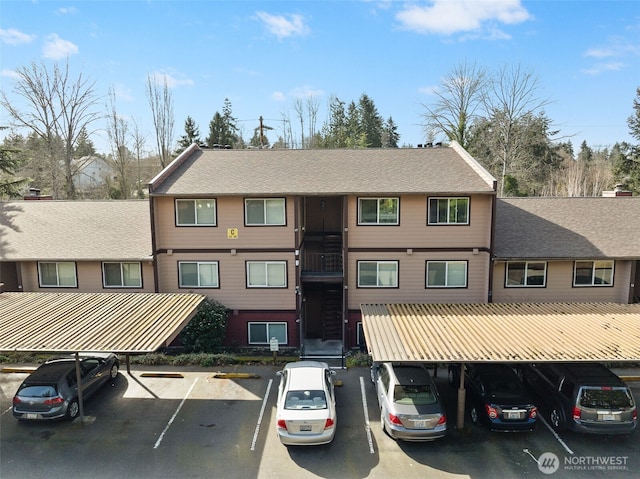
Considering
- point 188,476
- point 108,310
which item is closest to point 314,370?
point 188,476

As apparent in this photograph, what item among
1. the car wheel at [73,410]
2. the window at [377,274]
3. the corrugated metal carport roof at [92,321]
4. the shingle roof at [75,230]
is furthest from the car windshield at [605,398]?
the shingle roof at [75,230]

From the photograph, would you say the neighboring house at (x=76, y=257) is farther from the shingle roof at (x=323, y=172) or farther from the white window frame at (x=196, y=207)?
the shingle roof at (x=323, y=172)

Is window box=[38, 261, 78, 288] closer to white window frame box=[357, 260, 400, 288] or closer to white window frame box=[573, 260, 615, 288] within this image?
white window frame box=[357, 260, 400, 288]

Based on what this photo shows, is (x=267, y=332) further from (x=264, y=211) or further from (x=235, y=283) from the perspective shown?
(x=264, y=211)

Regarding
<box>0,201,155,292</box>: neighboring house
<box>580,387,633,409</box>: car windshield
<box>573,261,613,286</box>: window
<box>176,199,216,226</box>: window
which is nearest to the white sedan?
<box>580,387,633,409</box>: car windshield

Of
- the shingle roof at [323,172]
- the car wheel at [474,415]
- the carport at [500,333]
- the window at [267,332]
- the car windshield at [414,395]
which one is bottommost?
the car wheel at [474,415]

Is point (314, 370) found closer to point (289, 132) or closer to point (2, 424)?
point (2, 424)
